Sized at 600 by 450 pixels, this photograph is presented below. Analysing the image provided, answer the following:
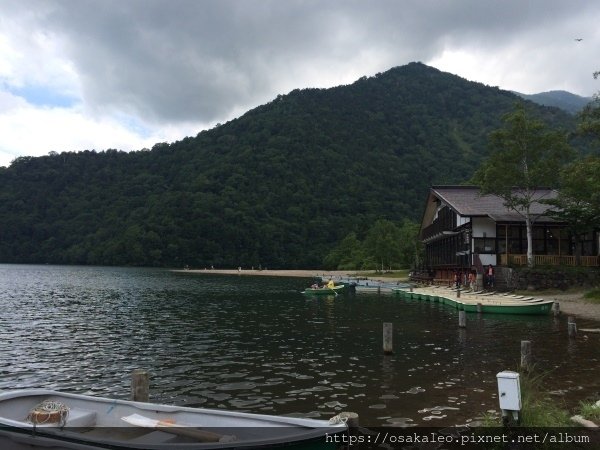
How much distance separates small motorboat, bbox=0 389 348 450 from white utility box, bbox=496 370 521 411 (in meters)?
3.29

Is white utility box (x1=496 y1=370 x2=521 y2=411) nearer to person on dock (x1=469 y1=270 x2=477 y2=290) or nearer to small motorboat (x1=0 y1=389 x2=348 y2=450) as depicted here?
small motorboat (x1=0 y1=389 x2=348 y2=450)

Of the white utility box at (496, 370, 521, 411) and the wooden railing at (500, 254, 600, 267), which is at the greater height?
the wooden railing at (500, 254, 600, 267)

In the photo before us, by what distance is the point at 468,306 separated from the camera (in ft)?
109

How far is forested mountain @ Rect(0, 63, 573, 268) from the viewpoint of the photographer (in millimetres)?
161250

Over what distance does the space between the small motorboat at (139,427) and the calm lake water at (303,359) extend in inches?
157

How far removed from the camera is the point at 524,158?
45.5 m

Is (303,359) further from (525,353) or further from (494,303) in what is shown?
(494,303)

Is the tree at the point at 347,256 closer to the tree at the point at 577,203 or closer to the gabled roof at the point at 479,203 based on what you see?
the gabled roof at the point at 479,203

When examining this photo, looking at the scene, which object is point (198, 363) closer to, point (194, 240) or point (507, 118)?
point (507, 118)

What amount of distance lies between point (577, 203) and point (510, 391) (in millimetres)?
39856

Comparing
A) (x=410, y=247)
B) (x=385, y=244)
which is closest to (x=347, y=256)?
(x=385, y=244)

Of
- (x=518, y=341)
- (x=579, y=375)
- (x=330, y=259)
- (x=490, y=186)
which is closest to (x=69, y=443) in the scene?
(x=579, y=375)

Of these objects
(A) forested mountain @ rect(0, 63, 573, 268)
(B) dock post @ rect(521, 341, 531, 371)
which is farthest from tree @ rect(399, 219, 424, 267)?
(B) dock post @ rect(521, 341, 531, 371)

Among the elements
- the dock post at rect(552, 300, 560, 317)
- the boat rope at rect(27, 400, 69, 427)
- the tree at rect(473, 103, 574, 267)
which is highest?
the tree at rect(473, 103, 574, 267)
